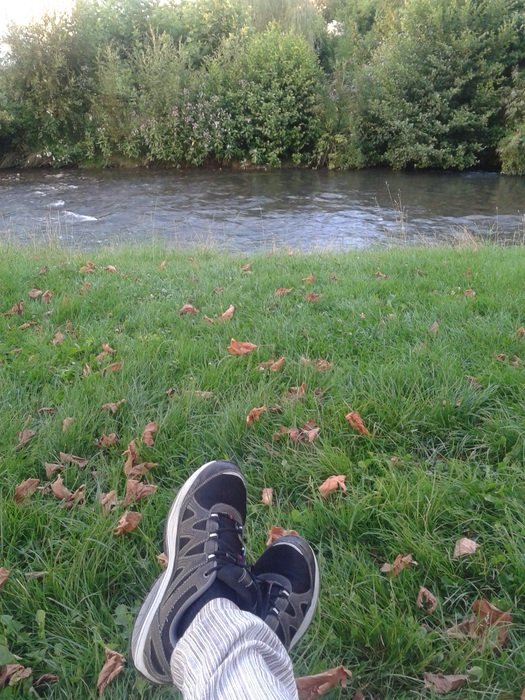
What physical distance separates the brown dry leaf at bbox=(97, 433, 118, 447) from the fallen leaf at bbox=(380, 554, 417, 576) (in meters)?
1.39

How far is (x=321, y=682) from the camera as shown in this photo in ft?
5.11

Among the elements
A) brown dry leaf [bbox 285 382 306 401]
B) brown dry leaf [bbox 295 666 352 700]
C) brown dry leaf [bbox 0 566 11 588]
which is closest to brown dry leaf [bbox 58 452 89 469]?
brown dry leaf [bbox 0 566 11 588]

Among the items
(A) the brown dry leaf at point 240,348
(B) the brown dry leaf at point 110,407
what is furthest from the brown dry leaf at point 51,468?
(A) the brown dry leaf at point 240,348

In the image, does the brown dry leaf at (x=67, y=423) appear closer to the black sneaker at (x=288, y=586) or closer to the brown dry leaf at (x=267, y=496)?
the brown dry leaf at (x=267, y=496)

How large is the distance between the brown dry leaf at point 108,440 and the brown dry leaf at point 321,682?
1.42m

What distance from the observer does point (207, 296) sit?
4.71 meters

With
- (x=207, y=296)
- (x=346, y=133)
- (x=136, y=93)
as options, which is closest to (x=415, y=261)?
(x=207, y=296)

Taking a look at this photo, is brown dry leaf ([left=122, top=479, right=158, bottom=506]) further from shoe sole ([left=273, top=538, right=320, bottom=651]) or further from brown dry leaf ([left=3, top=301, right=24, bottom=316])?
brown dry leaf ([left=3, top=301, right=24, bottom=316])

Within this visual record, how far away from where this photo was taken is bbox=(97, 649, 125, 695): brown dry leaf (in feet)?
5.13

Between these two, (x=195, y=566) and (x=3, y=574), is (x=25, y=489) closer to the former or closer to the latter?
(x=3, y=574)

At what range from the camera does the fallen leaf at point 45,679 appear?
5.23 feet

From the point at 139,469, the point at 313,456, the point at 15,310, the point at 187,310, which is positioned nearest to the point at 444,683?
the point at 313,456

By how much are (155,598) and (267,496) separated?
0.71m

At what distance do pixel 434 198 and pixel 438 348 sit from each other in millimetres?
13660
